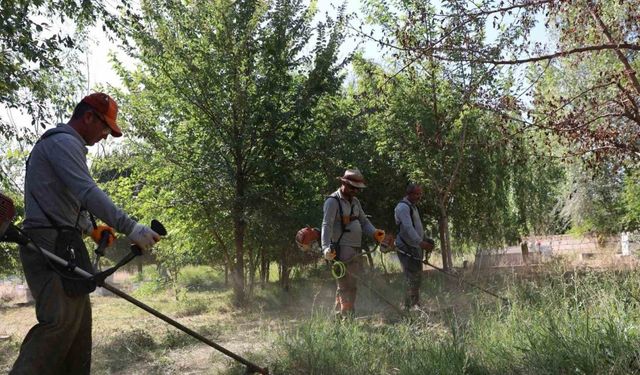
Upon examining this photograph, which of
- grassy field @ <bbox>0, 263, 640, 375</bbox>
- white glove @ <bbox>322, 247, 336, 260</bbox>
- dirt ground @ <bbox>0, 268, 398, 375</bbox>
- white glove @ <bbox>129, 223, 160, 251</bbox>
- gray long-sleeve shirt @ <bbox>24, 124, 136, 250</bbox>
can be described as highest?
gray long-sleeve shirt @ <bbox>24, 124, 136, 250</bbox>

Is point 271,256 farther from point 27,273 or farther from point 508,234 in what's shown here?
point 27,273

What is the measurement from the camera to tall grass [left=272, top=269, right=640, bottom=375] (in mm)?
3816

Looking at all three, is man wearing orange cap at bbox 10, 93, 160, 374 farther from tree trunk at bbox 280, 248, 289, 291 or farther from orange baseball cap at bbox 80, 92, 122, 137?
tree trunk at bbox 280, 248, 289, 291

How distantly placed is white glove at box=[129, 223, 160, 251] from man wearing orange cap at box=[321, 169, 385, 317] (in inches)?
122

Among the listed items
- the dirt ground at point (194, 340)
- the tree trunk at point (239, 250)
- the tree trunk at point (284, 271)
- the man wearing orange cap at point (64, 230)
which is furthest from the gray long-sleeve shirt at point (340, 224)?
the tree trunk at point (284, 271)

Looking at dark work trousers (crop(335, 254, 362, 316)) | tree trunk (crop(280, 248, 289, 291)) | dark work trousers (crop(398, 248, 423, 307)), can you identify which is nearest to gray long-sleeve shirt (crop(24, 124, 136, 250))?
dark work trousers (crop(335, 254, 362, 316))

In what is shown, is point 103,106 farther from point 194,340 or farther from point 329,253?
point 194,340

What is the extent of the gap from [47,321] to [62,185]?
2.79ft

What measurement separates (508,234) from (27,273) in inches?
475

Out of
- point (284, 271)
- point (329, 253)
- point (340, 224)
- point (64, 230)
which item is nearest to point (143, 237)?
point (64, 230)

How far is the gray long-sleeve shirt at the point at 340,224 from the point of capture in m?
6.53

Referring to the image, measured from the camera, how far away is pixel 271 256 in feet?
41.0

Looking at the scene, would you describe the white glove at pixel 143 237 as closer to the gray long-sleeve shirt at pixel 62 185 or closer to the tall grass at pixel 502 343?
the gray long-sleeve shirt at pixel 62 185

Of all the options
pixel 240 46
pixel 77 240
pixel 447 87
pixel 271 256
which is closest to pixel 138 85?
pixel 240 46
